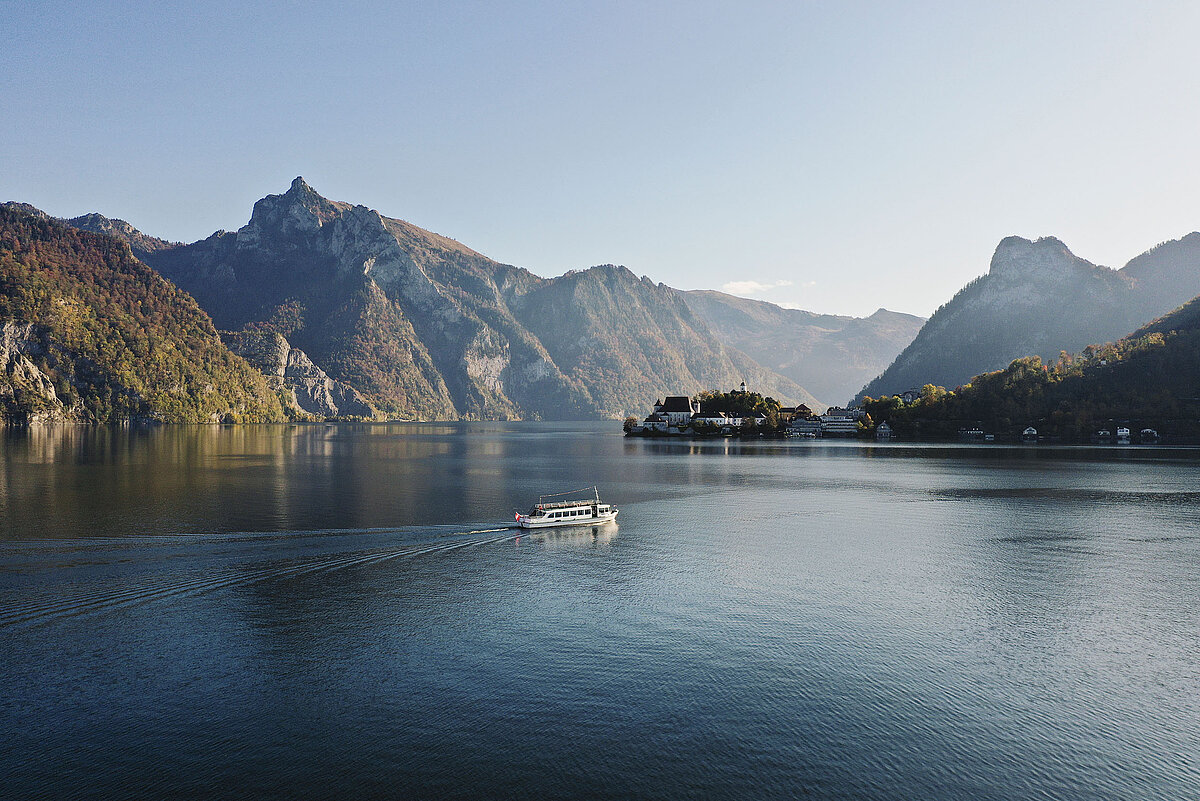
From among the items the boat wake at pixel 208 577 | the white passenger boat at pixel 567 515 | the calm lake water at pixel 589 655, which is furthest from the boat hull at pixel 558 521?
the boat wake at pixel 208 577

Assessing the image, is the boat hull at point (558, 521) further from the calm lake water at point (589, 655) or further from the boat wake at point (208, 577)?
the boat wake at point (208, 577)

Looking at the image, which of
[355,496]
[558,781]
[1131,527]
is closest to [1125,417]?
[1131,527]

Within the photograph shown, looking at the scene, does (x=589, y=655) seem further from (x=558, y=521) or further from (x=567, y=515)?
(x=567, y=515)

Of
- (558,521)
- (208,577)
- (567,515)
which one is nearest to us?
(208,577)

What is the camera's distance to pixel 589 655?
1146 inches

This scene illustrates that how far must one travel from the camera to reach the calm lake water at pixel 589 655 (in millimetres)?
20250

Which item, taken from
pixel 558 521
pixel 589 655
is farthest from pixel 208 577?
pixel 558 521

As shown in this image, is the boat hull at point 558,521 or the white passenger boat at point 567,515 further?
the white passenger boat at point 567,515

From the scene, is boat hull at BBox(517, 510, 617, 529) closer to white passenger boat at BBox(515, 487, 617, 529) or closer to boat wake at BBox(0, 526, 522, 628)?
white passenger boat at BBox(515, 487, 617, 529)

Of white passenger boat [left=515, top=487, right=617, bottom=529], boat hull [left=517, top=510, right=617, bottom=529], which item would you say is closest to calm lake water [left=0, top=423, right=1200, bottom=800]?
boat hull [left=517, top=510, right=617, bottom=529]

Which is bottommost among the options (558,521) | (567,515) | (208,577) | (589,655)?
(589,655)

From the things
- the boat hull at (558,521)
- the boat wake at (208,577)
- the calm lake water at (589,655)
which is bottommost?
the calm lake water at (589,655)

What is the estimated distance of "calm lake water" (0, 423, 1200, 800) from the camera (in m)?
20.2

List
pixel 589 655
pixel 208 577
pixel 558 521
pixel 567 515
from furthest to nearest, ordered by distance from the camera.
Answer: pixel 567 515, pixel 558 521, pixel 208 577, pixel 589 655
